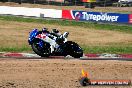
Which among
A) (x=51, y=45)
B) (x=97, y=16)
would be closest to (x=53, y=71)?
(x=51, y=45)

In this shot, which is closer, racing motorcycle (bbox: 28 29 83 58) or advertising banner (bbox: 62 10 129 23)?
racing motorcycle (bbox: 28 29 83 58)

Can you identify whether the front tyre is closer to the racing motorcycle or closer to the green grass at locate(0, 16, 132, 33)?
the racing motorcycle

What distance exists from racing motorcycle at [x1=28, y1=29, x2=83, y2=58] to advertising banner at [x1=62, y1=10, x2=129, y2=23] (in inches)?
811

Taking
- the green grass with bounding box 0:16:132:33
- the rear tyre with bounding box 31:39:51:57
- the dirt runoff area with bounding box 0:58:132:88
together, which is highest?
the rear tyre with bounding box 31:39:51:57

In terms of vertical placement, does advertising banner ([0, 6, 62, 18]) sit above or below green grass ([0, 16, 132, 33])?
above

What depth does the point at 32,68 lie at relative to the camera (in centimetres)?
1483

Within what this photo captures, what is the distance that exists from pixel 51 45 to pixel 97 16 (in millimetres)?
21671

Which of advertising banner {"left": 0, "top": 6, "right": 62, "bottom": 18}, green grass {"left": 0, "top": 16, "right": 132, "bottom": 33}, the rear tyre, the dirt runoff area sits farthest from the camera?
advertising banner {"left": 0, "top": 6, "right": 62, "bottom": 18}

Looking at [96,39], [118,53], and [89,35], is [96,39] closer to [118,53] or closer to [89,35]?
[89,35]

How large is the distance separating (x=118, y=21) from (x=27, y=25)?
9.56 metres

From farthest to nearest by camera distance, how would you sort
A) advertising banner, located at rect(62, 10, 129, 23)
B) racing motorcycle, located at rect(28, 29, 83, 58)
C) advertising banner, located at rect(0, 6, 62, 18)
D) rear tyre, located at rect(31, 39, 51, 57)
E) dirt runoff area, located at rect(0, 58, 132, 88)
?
1. advertising banner, located at rect(0, 6, 62, 18)
2. advertising banner, located at rect(62, 10, 129, 23)
3. rear tyre, located at rect(31, 39, 51, 57)
4. racing motorcycle, located at rect(28, 29, 83, 58)
5. dirt runoff area, located at rect(0, 58, 132, 88)

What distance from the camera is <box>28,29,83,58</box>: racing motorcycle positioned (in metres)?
17.5

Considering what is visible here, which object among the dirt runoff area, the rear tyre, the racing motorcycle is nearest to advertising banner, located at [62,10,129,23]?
the racing motorcycle

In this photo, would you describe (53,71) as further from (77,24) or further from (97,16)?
(97,16)
